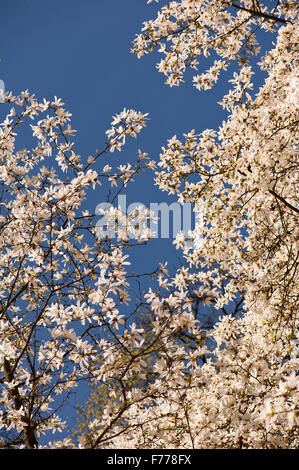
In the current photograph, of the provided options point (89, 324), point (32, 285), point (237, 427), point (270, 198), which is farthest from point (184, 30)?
point (237, 427)

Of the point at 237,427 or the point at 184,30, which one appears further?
the point at 184,30

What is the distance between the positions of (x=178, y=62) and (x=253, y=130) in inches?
105

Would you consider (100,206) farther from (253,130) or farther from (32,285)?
(253,130)

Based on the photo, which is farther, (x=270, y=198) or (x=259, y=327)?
(x=259, y=327)

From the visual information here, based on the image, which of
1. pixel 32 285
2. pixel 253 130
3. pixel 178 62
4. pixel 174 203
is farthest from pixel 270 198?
pixel 178 62

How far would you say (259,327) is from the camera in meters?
6.00

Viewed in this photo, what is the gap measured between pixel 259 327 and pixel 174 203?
2.47 meters

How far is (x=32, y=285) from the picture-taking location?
443cm

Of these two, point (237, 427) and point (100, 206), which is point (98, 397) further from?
point (100, 206)

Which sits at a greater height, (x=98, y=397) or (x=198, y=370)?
(x=98, y=397)

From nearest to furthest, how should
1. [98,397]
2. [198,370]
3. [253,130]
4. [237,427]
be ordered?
[198,370] → [237,427] → [253,130] → [98,397]
